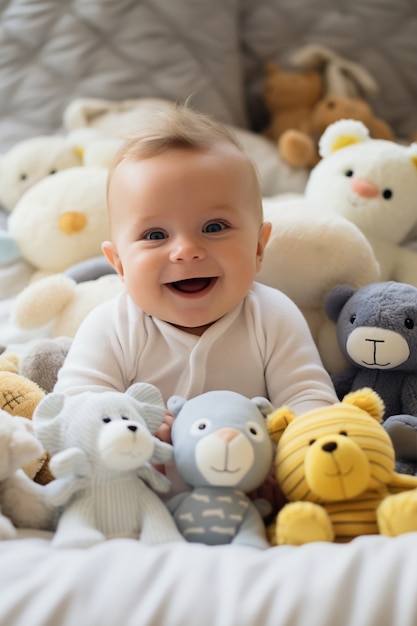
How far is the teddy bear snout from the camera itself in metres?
1.42

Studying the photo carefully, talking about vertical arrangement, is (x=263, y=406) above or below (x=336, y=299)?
above

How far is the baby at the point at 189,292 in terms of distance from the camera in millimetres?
1005

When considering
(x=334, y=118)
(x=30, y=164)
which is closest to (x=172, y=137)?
(x=30, y=164)

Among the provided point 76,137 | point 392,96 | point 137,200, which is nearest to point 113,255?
point 137,200

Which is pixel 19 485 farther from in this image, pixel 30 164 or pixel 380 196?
pixel 30 164

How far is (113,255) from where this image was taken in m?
1.13

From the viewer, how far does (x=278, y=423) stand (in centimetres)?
86

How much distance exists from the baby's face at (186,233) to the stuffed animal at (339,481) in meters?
0.25

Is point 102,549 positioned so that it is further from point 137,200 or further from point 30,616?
point 137,200

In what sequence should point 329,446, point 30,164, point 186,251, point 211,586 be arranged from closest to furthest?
point 211,586 < point 329,446 < point 186,251 < point 30,164

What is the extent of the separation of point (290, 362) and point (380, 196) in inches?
20.2

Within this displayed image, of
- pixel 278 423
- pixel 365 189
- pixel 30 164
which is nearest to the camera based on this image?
pixel 278 423

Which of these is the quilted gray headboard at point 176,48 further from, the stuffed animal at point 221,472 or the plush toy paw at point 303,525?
the plush toy paw at point 303,525

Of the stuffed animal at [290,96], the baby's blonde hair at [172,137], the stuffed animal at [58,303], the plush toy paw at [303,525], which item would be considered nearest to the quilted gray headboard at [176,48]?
the stuffed animal at [290,96]
